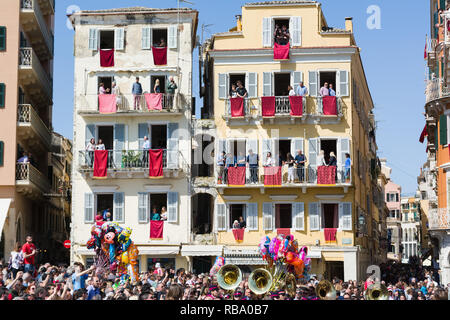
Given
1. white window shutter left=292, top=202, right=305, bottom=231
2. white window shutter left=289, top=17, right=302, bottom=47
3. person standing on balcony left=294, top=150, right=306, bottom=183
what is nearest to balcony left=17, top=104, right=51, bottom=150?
person standing on balcony left=294, top=150, right=306, bottom=183

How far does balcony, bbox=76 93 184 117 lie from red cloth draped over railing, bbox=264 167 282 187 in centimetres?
581

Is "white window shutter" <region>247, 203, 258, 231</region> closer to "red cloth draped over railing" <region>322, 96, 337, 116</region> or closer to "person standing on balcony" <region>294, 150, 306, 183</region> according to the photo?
"person standing on balcony" <region>294, 150, 306, 183</region>

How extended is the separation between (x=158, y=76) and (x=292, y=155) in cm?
859

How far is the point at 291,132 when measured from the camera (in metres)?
44.2

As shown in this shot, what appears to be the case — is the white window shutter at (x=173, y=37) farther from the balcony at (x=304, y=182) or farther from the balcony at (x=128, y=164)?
the balcony at (x=304, y=182)

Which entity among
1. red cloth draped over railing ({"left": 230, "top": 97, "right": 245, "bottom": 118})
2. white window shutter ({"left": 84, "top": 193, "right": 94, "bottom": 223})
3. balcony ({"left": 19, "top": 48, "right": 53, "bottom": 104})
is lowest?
white window shutter ({"left": 84, "top": 193, "right": 94, "bottom": 223})

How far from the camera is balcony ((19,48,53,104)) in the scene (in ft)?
145

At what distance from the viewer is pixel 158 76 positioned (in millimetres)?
A: 45281

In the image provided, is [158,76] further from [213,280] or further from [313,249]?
[213,280]

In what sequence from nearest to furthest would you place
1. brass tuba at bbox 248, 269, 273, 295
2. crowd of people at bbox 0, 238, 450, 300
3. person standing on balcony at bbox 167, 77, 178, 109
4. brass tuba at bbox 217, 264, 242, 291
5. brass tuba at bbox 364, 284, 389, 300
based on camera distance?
crowd of people at bbox 0, 238, 450, 300 < brass tuba at bbox 364, 284, 389, 300 < brass tuba at bbox 248, 269, 273, 295 < brass tuba at bbox 217, 264, 242, 291 < person standing on balcony at bbox 167, 77, 178, 109

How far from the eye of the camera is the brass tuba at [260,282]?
2636 centimetres

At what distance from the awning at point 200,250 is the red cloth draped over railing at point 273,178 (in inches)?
167

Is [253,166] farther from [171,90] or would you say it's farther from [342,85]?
[342,85]
